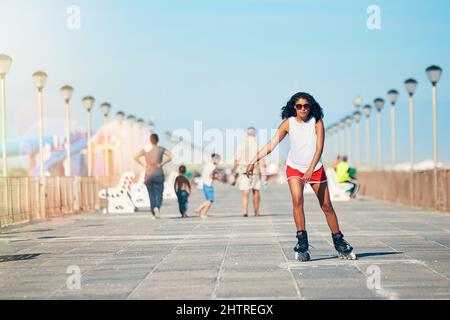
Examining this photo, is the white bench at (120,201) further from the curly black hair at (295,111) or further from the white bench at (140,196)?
the curly black hair at (295,111)

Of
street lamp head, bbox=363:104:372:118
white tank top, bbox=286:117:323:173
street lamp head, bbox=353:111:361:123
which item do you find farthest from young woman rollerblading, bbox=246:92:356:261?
street lamp head, bbox=353:111:361:123

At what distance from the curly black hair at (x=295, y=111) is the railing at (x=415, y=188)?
14.0m

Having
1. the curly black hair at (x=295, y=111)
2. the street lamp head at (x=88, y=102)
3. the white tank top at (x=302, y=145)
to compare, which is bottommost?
the white tank top at (x=302, y=145)

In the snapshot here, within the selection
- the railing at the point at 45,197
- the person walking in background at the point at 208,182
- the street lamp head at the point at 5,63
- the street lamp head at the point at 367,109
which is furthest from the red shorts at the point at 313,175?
the street lamp head at the point at 367,109

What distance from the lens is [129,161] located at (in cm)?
6888

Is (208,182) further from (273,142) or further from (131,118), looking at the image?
(131,118)

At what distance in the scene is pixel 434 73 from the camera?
3114 cm

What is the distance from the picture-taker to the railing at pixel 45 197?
22328 millimetres

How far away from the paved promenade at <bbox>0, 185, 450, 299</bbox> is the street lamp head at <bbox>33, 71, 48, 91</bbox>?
38.4 ft

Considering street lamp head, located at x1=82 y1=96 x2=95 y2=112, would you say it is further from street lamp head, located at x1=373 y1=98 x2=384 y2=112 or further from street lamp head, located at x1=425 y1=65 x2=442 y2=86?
street lamp head, located at x1=373 y1=98 x2=384 y2=112

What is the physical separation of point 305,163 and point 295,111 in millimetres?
662

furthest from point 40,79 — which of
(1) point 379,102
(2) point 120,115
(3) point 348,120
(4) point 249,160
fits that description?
(3) point 348,120
